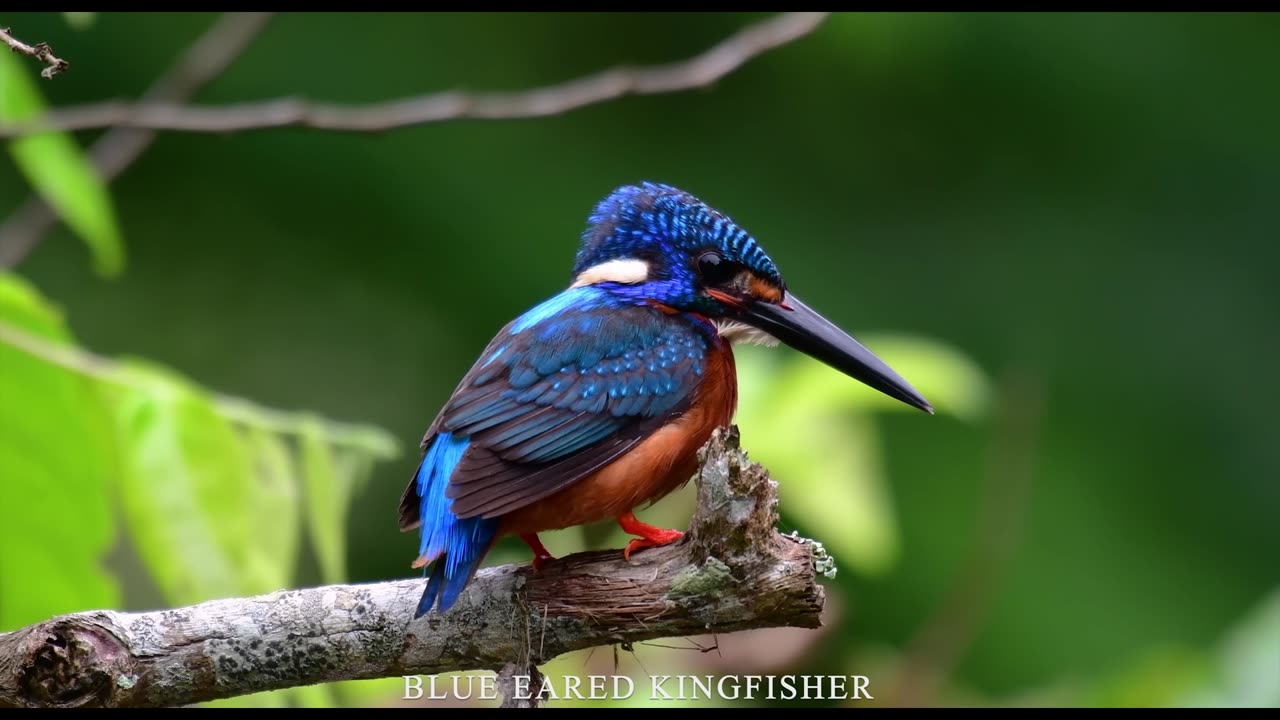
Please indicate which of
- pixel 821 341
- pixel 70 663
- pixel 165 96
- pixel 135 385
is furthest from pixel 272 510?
pixel 165 96

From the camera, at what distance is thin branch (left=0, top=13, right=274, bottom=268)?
3.67 m

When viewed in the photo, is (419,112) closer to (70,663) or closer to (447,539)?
(447,539)

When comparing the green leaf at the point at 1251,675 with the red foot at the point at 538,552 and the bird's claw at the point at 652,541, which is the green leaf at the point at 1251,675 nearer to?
the bird's claw at the point at 652,541

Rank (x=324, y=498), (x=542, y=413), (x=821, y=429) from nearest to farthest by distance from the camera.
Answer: (x=324, y=498) < (x=542, y=413) < (x=821, y=429)

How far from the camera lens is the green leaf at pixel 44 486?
7.64 feet

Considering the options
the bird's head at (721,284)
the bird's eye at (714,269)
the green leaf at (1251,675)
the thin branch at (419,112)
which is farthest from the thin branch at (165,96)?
the green leaf at (1251,675)

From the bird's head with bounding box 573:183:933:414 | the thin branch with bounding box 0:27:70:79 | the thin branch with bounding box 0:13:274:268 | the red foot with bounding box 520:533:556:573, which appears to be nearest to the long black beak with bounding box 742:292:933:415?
the bird's head with bounding box 573:183:933:414

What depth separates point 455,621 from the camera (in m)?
2.33

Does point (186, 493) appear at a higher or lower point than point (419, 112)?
lower

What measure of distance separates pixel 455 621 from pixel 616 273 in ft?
2.92

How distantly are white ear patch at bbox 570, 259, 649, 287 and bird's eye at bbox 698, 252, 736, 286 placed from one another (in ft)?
0.41

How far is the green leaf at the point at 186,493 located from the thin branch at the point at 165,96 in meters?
1.47

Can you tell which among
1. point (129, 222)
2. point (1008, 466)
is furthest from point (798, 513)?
point (129, 222)

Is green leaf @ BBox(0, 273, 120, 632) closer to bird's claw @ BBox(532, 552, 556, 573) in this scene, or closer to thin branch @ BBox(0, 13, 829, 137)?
thin branch @ BBox(0, 13, 829, 137)
